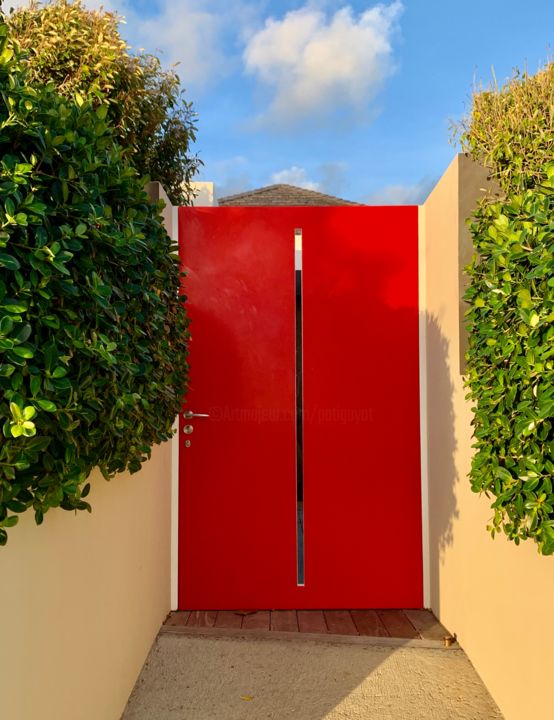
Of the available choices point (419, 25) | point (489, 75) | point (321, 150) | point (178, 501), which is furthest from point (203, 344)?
point (321, 150)

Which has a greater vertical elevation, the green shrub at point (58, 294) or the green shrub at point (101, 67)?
the green shrub at point (101, 67)

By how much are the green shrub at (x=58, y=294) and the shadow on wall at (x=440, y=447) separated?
1889 millimetres

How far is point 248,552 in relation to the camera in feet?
10.4

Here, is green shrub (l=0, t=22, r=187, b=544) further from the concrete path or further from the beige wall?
the beige wall

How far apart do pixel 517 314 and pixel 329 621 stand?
223cm

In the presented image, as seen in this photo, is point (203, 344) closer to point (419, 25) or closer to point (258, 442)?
point (258, 442)

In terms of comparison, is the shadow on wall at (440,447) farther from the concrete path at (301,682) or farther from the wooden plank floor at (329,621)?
the concrete path at (301,682)

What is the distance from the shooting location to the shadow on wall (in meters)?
2.79

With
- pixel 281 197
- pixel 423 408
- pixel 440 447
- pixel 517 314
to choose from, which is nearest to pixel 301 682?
pixel 440 447

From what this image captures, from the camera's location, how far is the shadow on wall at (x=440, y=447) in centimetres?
279

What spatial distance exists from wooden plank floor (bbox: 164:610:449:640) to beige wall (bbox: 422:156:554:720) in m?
0.14

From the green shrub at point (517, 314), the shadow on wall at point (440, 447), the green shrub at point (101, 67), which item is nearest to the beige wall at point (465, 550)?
the shadow on wall at point (440, 447)

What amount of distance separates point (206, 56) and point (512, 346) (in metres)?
4.42

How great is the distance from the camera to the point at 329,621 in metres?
3.00
